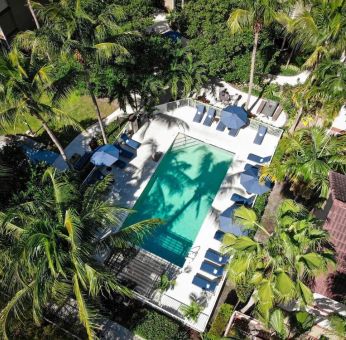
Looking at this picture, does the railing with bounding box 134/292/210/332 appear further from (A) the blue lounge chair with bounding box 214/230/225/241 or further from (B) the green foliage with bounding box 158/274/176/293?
(A) the blue lounge chair with bounding box 214/230/225/241

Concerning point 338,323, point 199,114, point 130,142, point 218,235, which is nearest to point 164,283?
point 218,235

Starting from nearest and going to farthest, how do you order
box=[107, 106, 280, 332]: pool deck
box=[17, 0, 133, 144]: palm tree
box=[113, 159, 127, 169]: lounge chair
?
box=[17, 0, 133, 144]: palm tree
box=[107, 106, 280, 332]: pool deck
box=[113, 159, 127, 169]: lounge chair

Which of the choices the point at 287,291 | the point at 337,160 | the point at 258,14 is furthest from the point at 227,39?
the point at 287,291

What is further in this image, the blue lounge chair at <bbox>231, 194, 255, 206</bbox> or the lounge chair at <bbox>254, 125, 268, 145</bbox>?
the lounge chair at <bbox>254, 125, 268, 145</bbox>

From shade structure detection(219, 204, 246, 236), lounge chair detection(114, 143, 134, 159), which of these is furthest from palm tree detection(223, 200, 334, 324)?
lounge chair detection(114, 143, 134, 159)

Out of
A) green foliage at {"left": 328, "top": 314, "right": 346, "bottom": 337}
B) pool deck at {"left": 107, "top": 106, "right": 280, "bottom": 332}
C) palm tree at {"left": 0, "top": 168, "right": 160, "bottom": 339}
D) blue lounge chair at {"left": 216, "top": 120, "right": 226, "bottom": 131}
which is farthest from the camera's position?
blue lounge chair at {"left": 216, "top": 120, "right": 226, "bottom": 131}

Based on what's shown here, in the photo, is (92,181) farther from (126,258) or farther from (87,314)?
(87,314)
